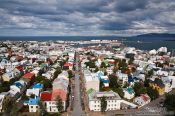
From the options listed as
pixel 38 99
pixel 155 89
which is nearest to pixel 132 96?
pixel 155 89

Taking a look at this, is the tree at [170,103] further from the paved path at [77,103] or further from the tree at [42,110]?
the tree at [42,110]

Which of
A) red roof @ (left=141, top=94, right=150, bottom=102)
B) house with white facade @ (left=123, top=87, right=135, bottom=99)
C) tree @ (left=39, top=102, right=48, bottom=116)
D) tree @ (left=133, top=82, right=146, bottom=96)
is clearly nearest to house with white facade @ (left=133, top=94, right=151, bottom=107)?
red roof @ (left=141, top=94, right=150, bottom=102)

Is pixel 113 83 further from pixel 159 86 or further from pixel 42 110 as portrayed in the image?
pixel 42 110

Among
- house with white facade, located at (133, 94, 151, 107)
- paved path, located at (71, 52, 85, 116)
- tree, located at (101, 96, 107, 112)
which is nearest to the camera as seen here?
tree, located at (101, 96, 107, 112)

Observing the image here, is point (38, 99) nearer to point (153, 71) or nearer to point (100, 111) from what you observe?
point (100, 111)

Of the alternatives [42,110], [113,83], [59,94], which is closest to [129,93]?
[113,83]

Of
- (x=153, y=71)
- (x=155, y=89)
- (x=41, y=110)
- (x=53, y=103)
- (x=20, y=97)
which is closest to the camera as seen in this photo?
(x=41, y=110)

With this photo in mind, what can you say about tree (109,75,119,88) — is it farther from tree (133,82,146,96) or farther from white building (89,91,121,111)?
white building (89,91,121,111)

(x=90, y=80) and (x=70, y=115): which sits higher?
(x=90, y=80)

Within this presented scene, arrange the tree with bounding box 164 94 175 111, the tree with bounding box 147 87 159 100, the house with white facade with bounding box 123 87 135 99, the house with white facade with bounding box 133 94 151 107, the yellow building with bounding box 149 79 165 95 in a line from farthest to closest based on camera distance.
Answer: the yellow building with bounding box 149 79 165 95, the house with white facade with bounding box 123 87 135 99, the tree with bounding box 147 87 159 100, the house with white facade with bounding box 133 94 151 107, the tree with bounding box 164 94 175 111

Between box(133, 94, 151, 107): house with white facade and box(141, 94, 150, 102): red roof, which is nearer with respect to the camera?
box(133, 94, 151, 107): house with white facade

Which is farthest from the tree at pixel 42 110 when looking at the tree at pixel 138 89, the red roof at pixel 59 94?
the tree at pixel 138 89
